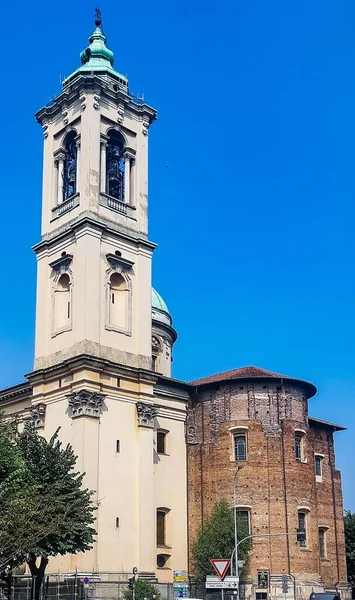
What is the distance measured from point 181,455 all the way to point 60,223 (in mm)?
15657

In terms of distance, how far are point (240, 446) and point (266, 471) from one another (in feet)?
7.61

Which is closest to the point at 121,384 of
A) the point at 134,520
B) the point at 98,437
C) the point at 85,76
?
the point at 98,437

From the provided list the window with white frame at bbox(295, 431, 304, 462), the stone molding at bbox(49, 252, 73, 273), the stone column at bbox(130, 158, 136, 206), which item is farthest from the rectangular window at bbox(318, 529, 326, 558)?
the stone column at bbox(130, 158, 136, 206)

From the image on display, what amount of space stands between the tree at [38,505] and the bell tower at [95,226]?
9069 millimetres

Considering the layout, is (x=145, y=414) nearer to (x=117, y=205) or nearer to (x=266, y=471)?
(x=266, y=471)

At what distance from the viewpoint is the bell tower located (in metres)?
45.3

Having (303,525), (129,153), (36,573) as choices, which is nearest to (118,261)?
(129,153)

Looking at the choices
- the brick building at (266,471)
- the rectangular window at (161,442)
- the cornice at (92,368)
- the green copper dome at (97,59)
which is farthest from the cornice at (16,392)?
the green copper dome at (97,59)

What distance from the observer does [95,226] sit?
45.9 meters

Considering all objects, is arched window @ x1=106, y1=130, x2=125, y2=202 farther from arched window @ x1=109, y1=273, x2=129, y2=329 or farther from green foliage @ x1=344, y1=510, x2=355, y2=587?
green foliage @ x1=344, y1=510, x2=355, y2=587

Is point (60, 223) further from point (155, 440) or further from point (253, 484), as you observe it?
point (253, 484)

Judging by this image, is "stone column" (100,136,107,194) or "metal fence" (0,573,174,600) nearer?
"metal fence" (0,573,174,600)

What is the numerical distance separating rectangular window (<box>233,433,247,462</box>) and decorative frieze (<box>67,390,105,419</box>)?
11.2 m

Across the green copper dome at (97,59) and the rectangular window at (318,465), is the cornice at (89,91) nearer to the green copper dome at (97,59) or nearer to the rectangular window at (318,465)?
the green copper dome at (97,59)
